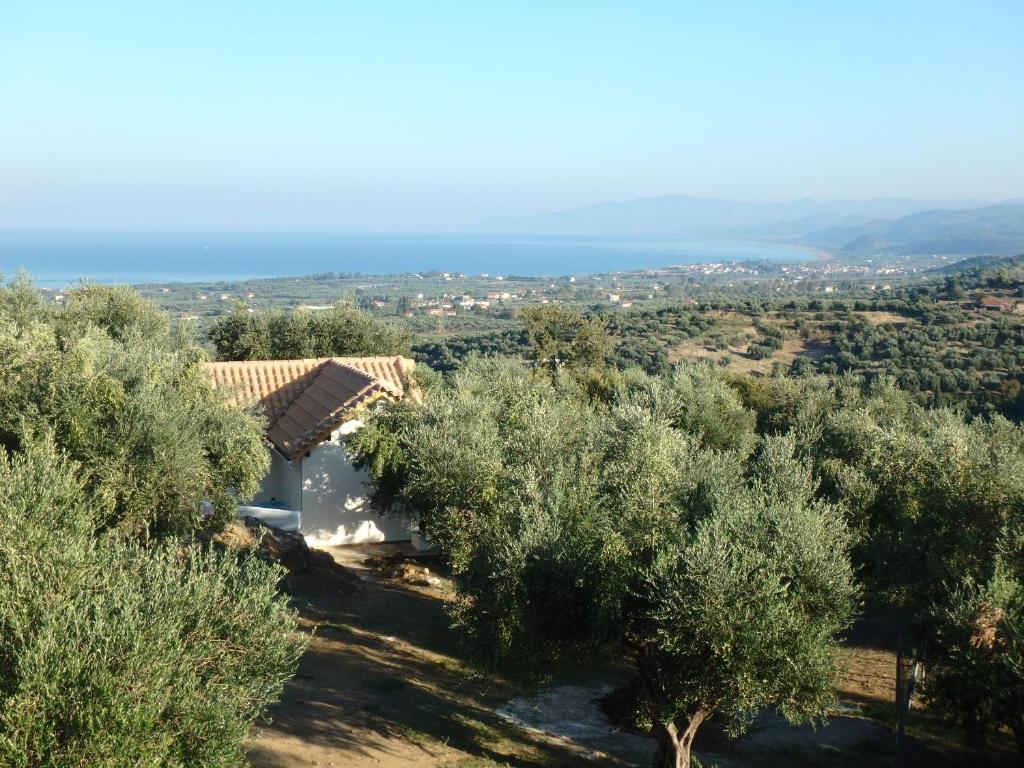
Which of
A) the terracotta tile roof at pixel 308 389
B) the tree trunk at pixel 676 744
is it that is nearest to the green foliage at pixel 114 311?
the terracotta tile roof at pixel 308 389

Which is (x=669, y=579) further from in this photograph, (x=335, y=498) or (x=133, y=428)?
(x=335, y=498)

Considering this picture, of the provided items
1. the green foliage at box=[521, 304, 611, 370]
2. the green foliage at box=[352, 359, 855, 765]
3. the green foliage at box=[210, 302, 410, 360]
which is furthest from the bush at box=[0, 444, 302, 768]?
the green foliage at box=[521, 304, 611, 370]

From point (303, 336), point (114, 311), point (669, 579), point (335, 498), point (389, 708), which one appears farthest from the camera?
point (303, 336)

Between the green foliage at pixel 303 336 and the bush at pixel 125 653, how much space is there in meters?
26.7

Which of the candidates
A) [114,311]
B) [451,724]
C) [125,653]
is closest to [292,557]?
[451,724]

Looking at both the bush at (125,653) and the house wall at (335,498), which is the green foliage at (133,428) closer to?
the bush at (125,653)

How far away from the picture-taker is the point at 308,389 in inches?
1099

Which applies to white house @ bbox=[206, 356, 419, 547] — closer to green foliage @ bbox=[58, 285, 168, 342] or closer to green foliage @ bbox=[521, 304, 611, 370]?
green foliage @ bbox=[58, 285, 168, 342]

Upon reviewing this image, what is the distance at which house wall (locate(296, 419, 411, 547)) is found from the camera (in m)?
23.8

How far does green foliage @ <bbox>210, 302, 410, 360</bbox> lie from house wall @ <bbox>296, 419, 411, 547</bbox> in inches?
507

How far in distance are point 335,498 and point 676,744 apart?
14.8m

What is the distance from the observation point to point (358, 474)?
2409 centimetres

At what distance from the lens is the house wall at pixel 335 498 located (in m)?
23.8

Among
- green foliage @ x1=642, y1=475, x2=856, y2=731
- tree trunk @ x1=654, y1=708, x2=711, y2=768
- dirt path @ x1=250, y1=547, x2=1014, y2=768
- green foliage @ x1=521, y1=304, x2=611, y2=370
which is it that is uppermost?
green foliage @ x1=521, y1=304, x2=611, y2=370
